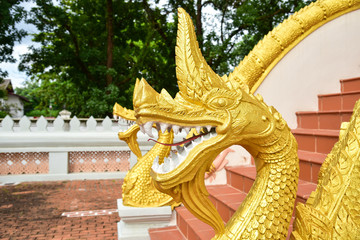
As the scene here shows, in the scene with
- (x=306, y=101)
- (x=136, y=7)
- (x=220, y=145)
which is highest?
(x=136, y=7)

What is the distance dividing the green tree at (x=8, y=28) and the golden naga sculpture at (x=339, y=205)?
28.6 feet

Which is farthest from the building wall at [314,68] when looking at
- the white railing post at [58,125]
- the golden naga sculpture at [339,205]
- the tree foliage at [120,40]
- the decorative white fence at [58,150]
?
the tree foliage at [120,40]

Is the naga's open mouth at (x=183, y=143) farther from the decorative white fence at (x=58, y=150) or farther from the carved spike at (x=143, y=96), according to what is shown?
the decorative white fence at (x=58, y=150)

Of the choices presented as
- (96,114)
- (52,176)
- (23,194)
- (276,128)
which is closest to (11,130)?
(52,176)

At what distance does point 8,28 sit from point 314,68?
8.73 meters

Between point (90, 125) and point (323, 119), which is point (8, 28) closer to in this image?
point (90, 125)

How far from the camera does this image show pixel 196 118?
3.53ft

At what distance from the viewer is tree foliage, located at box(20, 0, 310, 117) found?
332 inches

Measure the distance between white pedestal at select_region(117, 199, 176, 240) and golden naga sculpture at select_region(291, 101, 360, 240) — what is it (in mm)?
1290

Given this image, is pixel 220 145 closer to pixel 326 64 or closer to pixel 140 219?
pixel 140 219

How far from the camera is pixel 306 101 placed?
112 inches

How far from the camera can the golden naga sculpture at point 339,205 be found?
108cm

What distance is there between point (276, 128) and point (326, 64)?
84.8 inches

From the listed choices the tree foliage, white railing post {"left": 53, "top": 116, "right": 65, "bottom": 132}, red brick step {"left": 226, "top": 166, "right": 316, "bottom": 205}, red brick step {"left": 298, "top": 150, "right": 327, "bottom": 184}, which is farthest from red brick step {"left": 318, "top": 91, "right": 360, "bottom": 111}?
the tree foliage
